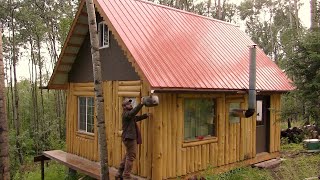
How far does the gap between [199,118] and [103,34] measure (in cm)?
375

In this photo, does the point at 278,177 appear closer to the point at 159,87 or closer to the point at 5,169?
the point at 159,87

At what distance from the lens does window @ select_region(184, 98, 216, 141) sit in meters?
8.36

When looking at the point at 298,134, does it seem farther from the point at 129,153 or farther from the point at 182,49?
the point at 129,153

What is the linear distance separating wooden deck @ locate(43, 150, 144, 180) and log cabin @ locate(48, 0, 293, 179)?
0.60 feet

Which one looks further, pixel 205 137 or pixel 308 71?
pixel 205 137

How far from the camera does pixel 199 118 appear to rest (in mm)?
8648

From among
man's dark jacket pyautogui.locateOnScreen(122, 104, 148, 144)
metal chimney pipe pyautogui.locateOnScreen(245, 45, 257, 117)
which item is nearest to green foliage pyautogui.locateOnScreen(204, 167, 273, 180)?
metal chimney pipe pyautogui.locateOnScreen(245, 45, 257, 117)

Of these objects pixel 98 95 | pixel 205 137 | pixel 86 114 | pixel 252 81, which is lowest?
pixel 205 137

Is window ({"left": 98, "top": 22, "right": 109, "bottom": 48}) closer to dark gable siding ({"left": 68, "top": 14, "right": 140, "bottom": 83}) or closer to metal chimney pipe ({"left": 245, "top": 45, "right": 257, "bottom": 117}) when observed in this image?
dark gable siding ({"left": 68, "top": 14, "right": 140, "bottom": 83})

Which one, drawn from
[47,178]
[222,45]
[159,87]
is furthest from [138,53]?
[47,178]

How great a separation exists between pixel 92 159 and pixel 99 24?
4.18 metres

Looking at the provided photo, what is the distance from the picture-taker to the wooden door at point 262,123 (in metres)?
10.9

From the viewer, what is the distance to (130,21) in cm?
880

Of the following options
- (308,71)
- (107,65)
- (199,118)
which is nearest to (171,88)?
(199,118)
